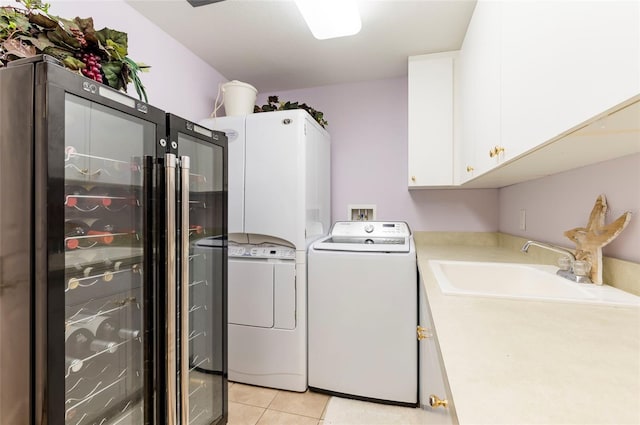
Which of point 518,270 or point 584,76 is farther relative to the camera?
point 518,270

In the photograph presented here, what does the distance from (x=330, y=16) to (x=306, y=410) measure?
225 centimetres

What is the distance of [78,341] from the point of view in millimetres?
985

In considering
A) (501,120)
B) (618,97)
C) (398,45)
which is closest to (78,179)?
(618,97)

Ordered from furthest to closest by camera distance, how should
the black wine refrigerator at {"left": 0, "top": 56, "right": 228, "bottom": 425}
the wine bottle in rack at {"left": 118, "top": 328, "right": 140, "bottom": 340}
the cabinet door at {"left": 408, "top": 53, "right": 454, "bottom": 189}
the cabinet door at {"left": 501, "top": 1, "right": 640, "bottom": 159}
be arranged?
1. the cabinet door at {"left": 408, "top": 53, "right": 454, "bottom": 189}
2. the wine bottle in rack at {"left": 118, "top": 328, "right": 140, "bottom": 340}
3. the black wine refrigerator at {"left": 0, "top": 56, "right": 228, "bottom": 425}
4. the cabinet door at {"left": 501, "top": 1, "right": 640, "bottom": 159}

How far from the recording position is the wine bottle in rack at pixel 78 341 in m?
0.96

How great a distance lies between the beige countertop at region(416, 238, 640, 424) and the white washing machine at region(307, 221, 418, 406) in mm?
903

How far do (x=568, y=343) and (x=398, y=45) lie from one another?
2.02 meters

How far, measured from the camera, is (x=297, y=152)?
6.36ft

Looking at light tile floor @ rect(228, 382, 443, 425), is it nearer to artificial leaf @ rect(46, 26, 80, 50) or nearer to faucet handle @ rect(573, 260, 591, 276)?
faucet handle @ rect(573, 260, 591, 276)

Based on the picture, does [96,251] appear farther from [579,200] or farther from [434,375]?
[579,200]

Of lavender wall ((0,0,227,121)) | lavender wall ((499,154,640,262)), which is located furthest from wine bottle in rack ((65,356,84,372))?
lavender wall ((499,154,640,262))

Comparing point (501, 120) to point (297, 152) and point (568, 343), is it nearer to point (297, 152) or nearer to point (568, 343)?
point (568, 343)

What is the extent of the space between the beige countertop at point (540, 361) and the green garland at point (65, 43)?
53.9 inches

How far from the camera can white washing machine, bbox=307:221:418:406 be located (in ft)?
5.76
